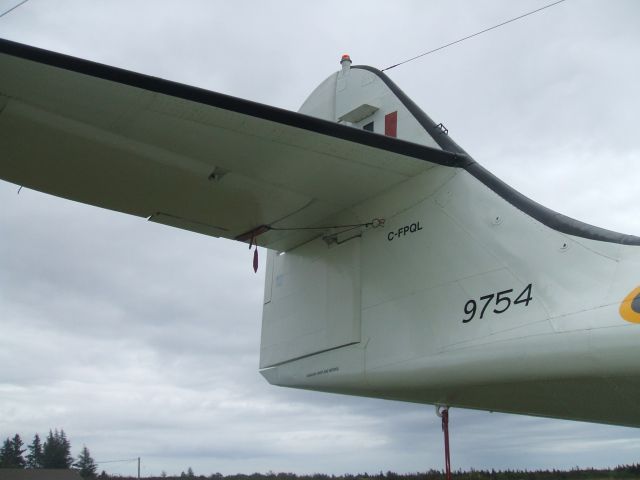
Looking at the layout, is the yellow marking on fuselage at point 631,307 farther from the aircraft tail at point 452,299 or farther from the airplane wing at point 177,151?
the airplane wing at point 177,151

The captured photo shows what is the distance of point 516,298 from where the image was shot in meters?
5.30

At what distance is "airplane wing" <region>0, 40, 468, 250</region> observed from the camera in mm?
5109

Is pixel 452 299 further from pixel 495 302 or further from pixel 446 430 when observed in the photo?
pixel 446 430

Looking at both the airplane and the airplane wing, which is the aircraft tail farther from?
the airplane wing

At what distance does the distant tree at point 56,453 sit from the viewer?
894 inches

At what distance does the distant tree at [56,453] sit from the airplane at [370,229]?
1804cm

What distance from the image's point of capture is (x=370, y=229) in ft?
22.7

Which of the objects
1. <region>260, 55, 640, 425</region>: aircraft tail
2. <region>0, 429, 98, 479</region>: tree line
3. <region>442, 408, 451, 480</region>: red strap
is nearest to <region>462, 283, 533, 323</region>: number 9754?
<region>260, 55, 640, 425</region>: aircraft tail

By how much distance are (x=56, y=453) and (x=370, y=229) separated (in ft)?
69.1

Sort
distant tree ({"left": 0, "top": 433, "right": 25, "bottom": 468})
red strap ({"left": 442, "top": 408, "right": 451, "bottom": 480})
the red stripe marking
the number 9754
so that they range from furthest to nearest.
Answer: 1. distant tree ({"left": 0, "top": 433, "right": 25, "bottom": 468})
2. the red stripe marking
3. red strap ({"left": 442, "top": 408, "right": 451, "bottom": 480})
4. the number 9754

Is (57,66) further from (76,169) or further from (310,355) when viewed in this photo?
(310,355)

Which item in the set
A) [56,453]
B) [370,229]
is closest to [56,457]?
[56,453]

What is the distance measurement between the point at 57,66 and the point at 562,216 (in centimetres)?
417

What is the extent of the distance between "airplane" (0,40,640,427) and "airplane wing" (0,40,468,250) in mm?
19
